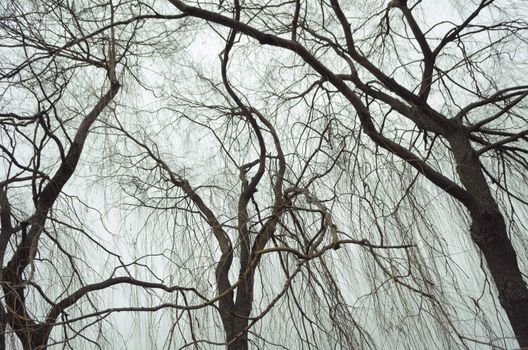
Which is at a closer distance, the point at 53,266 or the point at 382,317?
the point at 382,317

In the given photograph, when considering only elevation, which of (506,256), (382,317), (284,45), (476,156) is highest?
(284,45)

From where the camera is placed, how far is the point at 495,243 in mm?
2639

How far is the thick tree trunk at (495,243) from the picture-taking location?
97.9 inches

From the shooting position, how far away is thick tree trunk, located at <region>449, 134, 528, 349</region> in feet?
8.16

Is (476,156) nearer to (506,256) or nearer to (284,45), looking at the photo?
(506,256)

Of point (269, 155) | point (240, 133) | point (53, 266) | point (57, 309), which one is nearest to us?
point (57, 309)

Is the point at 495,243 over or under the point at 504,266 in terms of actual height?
over

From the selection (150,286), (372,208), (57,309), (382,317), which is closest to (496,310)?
(382,317)

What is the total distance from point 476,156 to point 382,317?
118 centimetres

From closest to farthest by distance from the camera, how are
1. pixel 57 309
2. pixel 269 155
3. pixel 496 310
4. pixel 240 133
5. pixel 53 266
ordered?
pixel 496 310, pixel 57 309, pixel 53 266, pixel 269 155, pixel 240 133

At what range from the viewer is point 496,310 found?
2500mm

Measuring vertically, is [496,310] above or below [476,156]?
below

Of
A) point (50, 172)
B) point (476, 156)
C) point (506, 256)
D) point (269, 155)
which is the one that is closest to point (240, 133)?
point (269, 155)

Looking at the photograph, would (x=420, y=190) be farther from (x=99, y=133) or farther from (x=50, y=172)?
(x=50, y=172)
